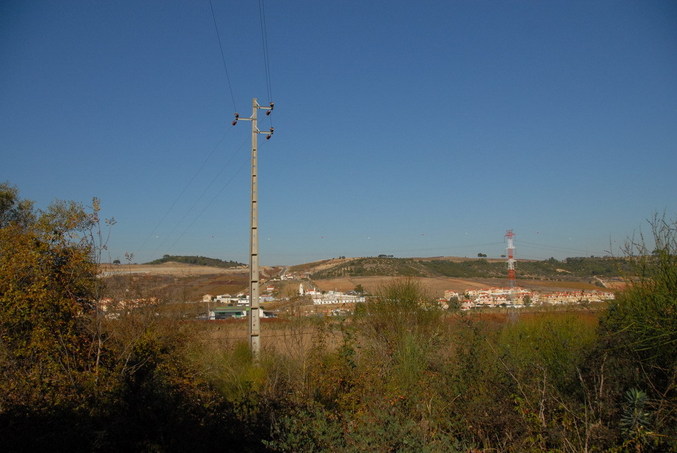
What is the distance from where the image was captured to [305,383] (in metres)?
9.80

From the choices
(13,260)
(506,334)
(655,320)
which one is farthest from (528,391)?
(13,260)

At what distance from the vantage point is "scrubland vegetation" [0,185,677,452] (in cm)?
528

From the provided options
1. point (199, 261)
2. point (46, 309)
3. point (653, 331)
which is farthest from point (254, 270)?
point (199, 261)

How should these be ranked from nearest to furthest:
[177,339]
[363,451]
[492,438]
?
1. [363,451]
2. [492,438]
3. [177,339]

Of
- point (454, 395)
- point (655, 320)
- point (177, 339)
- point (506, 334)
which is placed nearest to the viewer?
point (655, 320)

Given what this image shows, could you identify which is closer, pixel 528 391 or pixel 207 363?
pixel 528 391

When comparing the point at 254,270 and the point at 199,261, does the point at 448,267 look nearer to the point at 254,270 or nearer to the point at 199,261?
the point at 199,261

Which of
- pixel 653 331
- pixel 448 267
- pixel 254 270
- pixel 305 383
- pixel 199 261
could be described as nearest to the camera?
pixel 653 331

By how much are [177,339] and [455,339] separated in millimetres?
7051

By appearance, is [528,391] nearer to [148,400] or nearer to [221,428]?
[221,428]

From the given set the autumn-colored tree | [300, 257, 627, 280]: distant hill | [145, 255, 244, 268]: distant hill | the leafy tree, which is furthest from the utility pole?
[300, 257, 627, 280]: distant hill

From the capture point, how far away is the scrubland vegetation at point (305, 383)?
17.3ft

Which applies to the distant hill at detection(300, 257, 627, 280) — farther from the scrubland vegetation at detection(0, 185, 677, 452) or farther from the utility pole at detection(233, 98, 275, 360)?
the scrubland vegetation at detection(0, 185, 677, 452)

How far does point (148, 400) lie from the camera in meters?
6.22
